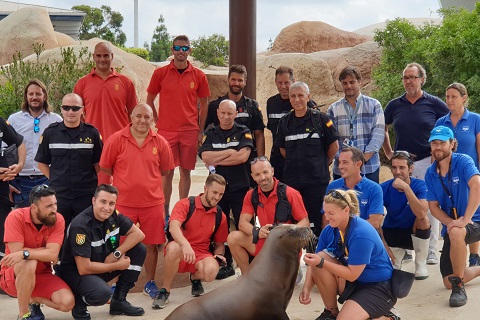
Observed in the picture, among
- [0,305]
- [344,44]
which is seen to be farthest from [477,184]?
[344,44]

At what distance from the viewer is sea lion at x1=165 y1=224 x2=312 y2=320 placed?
17.2ft

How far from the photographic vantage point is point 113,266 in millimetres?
6285

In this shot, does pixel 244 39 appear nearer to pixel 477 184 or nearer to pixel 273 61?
pixel 477 184

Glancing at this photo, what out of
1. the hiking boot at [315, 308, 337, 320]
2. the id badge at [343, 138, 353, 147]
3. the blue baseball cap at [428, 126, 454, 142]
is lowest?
the hiking boot at [315, 308, 337, 320]

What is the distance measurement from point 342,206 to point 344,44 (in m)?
16.1

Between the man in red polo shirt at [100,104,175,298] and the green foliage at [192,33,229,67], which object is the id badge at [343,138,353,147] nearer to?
the man in red polo shirt at [100,104,175,298]

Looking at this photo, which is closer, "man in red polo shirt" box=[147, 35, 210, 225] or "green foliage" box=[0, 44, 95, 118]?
"man in red polo shirt" box=[147, 35, 210, 225]

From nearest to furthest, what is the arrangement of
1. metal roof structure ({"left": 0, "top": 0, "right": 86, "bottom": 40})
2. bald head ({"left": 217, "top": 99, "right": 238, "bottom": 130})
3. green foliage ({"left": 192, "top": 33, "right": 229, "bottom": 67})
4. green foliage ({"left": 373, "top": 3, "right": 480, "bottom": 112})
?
bald head ({"left": 217, "top": 99, "right": 238, "bottom": 130}) → green foliage ({"left": 373, "top": 3, "right": 480, "bottom": 112}) → green foliage ({"left": 192, "top": 33, "right": 229, "bottom": 67}) → metal roof structure ({"left": 0, "top": 0, "right": 86, "bottom": 40})

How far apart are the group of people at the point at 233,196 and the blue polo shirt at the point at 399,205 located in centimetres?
1

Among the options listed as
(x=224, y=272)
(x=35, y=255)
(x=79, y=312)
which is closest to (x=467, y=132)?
(x=224, y=272)

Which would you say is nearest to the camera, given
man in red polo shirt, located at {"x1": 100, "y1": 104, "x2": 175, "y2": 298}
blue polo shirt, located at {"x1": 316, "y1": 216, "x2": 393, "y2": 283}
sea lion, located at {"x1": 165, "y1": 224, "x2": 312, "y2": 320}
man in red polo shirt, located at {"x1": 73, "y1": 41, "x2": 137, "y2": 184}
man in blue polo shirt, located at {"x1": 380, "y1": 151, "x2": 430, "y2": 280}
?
sea lion, located at {"x1": 165, "y1": 224, "x2": 312, "y2": 320}

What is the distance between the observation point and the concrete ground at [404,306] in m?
6.21

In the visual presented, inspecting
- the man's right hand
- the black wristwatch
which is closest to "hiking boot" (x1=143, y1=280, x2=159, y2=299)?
the man's right hand

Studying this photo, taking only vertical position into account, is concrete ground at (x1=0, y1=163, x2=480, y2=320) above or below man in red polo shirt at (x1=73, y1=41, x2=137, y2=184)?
below
